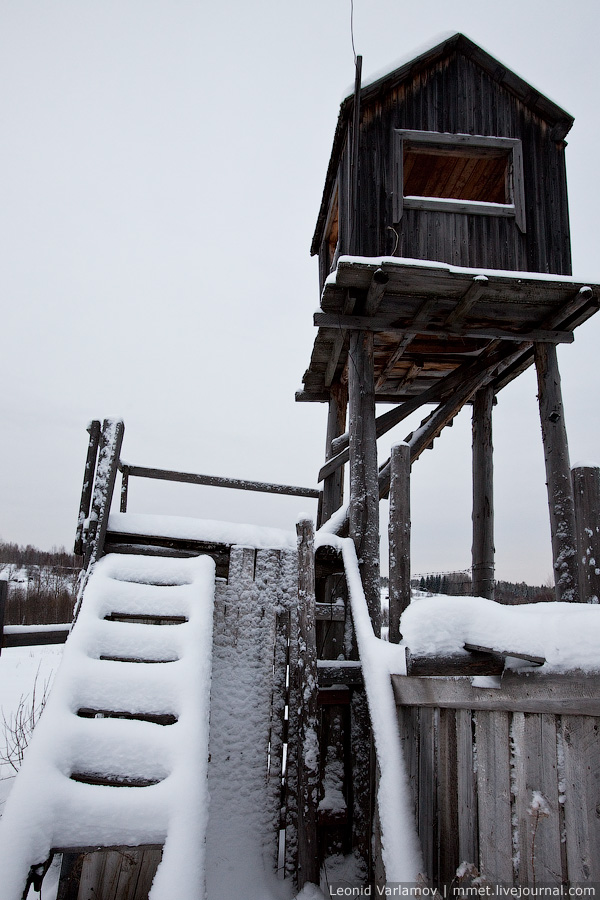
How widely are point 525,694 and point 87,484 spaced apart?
3889 millimetres

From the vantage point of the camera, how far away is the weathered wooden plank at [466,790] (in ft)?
7.69

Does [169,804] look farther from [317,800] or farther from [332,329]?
[332,329]

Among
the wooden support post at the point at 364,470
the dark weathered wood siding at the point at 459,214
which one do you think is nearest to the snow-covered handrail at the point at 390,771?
the wooden support post at the point at 364,470

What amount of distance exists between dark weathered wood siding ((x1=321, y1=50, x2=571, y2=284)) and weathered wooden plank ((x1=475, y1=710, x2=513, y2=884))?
4946mm

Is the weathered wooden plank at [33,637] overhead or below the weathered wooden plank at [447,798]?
overhead

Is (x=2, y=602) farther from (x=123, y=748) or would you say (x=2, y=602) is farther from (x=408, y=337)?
(x=408, y=337)

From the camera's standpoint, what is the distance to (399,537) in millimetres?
3385

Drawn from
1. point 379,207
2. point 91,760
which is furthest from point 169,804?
point 379,207

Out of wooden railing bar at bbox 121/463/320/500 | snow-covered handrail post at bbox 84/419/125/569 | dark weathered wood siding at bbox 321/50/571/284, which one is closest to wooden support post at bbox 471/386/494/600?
dark weathered wood siding at bbox 321/50/571/284

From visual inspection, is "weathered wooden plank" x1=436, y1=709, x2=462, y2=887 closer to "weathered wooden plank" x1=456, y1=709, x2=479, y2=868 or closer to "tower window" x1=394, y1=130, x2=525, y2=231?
"weathered wooden plank" x1=456, y1=709, x2=479, y2=868

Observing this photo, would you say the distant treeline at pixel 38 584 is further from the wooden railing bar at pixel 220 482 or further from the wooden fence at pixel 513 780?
the wooden fence at pixel 513 780

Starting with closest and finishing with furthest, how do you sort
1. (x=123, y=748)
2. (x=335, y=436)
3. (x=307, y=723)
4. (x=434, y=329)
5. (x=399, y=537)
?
(x=123, y=748), (x=399, y=537), (x=307, y=723), (x=434, y=329), (x=335, y=436)

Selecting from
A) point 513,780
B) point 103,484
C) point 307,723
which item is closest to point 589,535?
point 513,780

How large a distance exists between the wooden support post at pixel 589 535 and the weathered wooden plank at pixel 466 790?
39.4 inches
